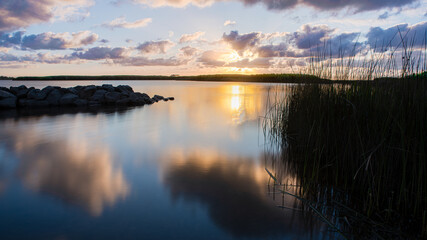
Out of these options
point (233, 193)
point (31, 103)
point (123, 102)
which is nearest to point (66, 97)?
point (31, 103)

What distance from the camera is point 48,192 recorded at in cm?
347

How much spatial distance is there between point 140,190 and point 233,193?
131 cm

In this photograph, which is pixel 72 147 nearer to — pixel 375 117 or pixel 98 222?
pixel 98 222

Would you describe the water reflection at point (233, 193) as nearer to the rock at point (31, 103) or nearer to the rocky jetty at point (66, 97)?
the rocky jetty at point (66, 97)

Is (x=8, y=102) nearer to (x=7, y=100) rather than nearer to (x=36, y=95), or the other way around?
(x=7, y=100)

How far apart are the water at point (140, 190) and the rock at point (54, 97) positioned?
706cm

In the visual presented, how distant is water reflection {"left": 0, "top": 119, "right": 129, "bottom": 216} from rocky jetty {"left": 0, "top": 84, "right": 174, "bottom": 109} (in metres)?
7.23

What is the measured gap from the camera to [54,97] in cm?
1354

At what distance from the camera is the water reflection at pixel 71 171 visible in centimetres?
335

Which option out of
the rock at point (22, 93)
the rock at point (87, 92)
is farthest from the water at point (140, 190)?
the rock at point (87, 92)

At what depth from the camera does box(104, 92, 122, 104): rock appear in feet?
48.3

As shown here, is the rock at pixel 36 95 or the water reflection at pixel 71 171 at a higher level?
the rock at pixel 36 95

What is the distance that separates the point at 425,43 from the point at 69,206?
4.34m

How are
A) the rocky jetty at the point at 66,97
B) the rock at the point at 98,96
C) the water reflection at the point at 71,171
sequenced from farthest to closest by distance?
1. the rock at the point at 98,96
2. the rocky jetty at the point at 66,97
3. the water reflection at the point at 71,171
